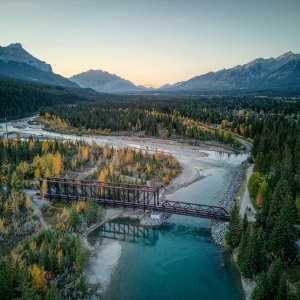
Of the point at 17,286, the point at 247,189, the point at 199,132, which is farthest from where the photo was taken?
the point at 199,132

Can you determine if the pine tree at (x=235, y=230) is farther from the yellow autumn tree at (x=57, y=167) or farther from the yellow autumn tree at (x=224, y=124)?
the yellow autumn tree at (x=224, y=124)

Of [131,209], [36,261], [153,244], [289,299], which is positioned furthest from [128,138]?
[289,299]

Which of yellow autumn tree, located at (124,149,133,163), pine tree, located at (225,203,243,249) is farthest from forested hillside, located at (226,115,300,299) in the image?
yellow autumn tree, located at (124,149,133,163)

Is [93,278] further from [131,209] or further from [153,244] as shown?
[131,209]

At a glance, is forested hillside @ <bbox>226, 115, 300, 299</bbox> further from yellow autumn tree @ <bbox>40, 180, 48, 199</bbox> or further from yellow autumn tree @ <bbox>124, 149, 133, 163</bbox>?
yellow autumn tree @ <bbox>124, 149, 133, 163</bbox>

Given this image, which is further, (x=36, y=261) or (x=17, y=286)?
(x=36, y=261)

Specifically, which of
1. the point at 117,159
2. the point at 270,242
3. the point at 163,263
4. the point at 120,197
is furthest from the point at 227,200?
the point at 117,159

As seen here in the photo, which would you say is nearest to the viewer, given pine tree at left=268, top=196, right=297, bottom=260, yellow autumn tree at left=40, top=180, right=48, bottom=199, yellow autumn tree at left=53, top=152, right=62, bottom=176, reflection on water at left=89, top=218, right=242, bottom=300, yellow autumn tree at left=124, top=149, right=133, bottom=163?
reflection on water at left=89, top=218, right=242, bottom=300

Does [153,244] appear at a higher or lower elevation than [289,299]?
lower
